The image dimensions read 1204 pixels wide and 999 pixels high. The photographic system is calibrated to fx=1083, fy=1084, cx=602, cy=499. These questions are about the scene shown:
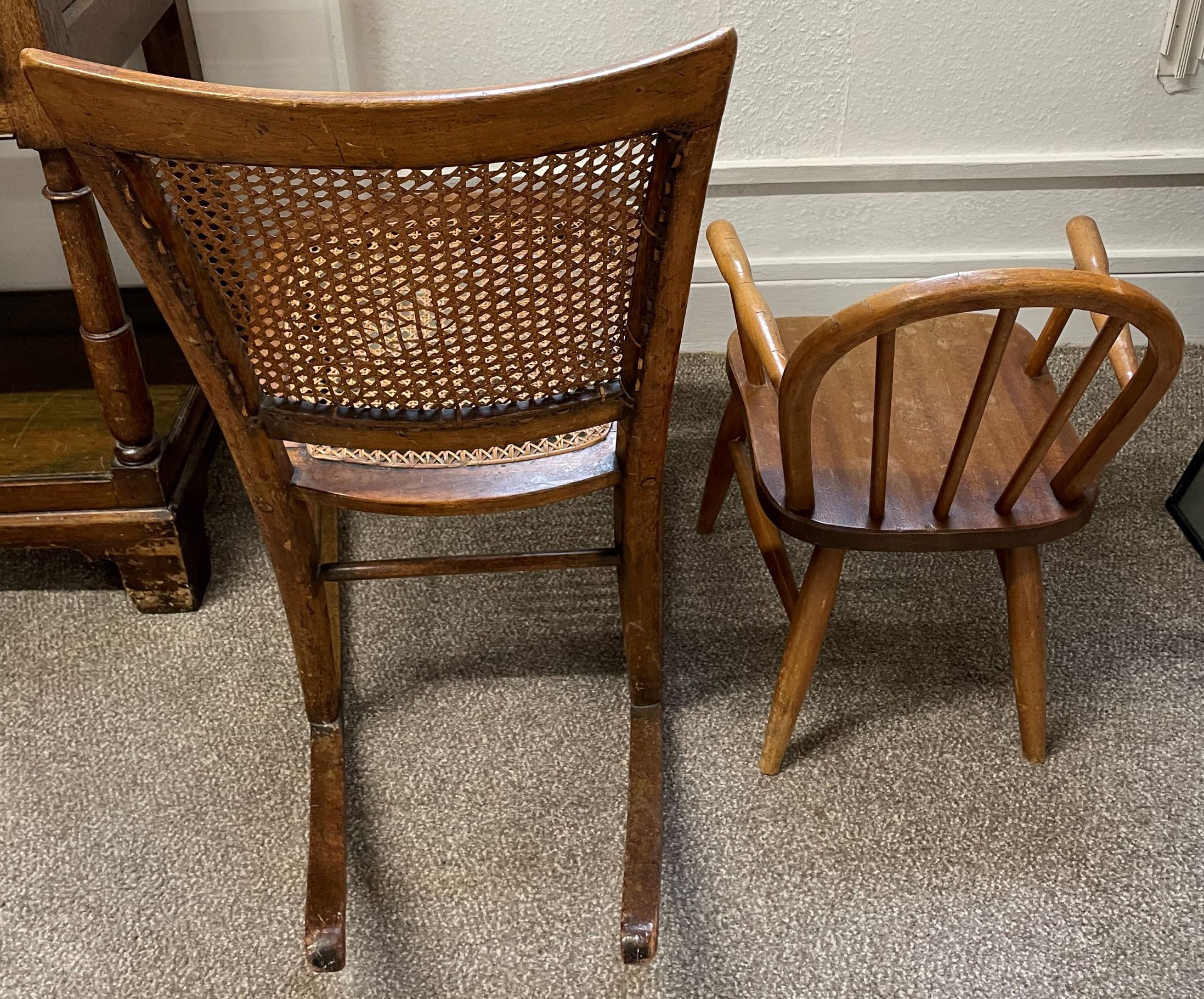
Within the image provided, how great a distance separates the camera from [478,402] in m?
0.97

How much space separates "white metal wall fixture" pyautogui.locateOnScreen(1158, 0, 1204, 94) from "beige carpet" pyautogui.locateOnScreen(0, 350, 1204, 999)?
2.29 feet

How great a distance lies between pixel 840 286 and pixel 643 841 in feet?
3.81

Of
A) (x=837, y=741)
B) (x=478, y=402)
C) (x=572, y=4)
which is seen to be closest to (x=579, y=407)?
(x=478, y=402)

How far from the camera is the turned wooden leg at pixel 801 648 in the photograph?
1.21 m

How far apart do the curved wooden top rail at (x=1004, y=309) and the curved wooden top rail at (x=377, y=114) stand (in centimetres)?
26

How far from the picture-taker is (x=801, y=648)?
126 cm

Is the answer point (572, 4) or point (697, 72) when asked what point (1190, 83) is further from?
point (697, 72)

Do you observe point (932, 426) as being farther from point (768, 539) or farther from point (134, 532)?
point (134, 532)

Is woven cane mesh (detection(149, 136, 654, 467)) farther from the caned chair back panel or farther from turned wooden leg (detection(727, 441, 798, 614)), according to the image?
turned wooden leg (detection(727, 441, 798, 614))

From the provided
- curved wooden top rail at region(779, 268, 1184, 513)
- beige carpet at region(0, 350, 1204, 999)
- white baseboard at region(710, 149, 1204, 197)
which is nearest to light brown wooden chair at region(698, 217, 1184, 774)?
curved wooden top rail at region(779, 268, 1184, 513)

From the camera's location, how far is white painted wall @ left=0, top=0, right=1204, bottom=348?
1.68 m

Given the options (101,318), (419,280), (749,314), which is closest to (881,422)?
(749,314)

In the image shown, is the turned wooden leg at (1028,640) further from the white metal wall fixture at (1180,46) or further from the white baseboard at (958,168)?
the white metal wall fixture at (1180,46)

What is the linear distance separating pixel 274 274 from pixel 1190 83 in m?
1.60
